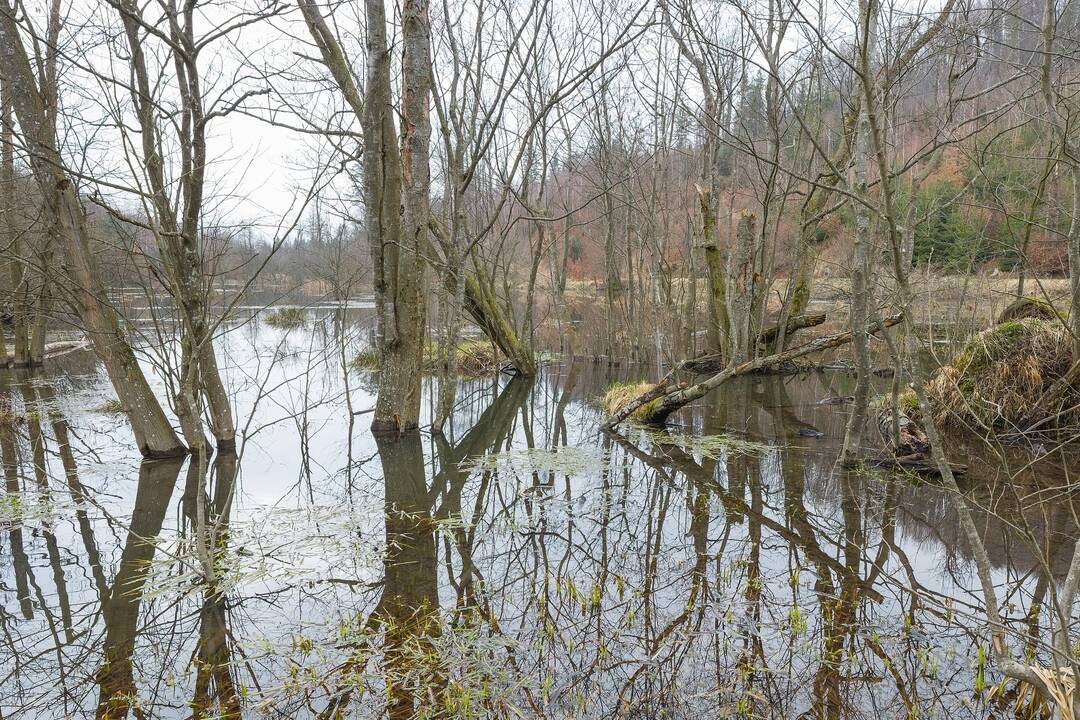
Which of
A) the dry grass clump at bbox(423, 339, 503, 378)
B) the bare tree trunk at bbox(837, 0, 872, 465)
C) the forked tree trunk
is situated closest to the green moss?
the dry grass clump at bbox(423, 339, 503, 378)

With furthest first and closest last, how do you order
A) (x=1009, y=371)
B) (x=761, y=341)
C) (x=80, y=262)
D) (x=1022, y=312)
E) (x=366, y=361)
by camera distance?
(x=366, y=361) < (x=761, y=341) < (x=1022, y=312) < (x=1009, y=371) < (x=80, y=262)

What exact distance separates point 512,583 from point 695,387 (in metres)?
3.83

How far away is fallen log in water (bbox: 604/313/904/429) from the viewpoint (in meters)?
6.47

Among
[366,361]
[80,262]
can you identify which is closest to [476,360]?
[366,361]

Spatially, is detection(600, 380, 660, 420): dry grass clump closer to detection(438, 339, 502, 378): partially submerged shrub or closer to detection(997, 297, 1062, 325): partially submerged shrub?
detection(997, 297, 1062, 325): partially submerged shrub

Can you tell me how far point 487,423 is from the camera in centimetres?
928

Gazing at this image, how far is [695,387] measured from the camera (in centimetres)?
707

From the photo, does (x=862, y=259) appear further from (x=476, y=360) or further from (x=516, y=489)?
(x=476, y=360)

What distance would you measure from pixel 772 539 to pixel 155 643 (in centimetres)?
367

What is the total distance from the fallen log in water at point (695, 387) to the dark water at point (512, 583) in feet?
1.99

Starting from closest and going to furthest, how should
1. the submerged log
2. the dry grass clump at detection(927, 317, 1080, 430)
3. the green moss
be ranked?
1. the dry grass clump at detection(927, 317, 1080, 430)
2. the submerged log
3. the green moss

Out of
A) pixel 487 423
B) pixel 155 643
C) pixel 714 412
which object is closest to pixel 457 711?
pixel 155 643

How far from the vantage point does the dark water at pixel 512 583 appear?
2770 millimetres

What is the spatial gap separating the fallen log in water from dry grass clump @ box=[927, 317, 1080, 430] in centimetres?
110
